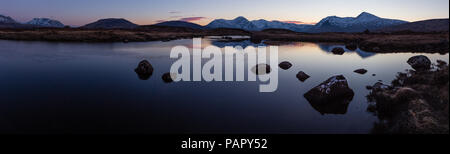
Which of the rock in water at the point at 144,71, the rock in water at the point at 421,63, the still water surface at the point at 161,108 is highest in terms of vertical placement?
the rock in water at the point at 421,63

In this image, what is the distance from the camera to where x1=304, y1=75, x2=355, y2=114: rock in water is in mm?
13703

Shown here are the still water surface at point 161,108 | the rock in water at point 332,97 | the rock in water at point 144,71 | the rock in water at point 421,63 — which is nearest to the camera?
the still water surface at point 161,108

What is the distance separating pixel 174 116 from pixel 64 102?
319 inches

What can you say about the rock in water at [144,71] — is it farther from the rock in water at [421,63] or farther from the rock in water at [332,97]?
the rock in water at [421,63]

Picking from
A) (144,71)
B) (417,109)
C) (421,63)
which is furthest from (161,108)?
(421,63)

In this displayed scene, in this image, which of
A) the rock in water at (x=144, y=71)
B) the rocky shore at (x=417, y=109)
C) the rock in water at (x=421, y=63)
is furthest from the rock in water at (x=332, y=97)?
the rock in water at (x=421, y=63)

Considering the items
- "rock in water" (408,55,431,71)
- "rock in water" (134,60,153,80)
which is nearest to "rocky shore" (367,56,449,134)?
"rock in water" (408,55,431,71)

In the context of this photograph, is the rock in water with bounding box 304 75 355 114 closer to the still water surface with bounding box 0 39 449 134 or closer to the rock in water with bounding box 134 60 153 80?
the still water surface with bounding box 0 39 449 134

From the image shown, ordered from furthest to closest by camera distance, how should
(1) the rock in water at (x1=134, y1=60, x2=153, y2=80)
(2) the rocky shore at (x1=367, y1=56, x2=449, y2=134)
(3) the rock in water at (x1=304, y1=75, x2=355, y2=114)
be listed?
(1) the rock in water at (x1=134, y1=60, x2=153, y2=80), (3) the rock in water at (x1=304, y1=75, x2=355, y2=114), (2) the rocky shore at (x1=367, y1=56, x2=449, y2=134)

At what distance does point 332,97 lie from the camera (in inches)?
563

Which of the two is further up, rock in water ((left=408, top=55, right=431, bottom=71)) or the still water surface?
rock in water ((left=408, top=55, right=431, bottom=71))

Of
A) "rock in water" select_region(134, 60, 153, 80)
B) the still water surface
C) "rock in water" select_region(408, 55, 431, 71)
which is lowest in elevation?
the still water surface

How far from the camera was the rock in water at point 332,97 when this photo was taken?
13.7 metres
